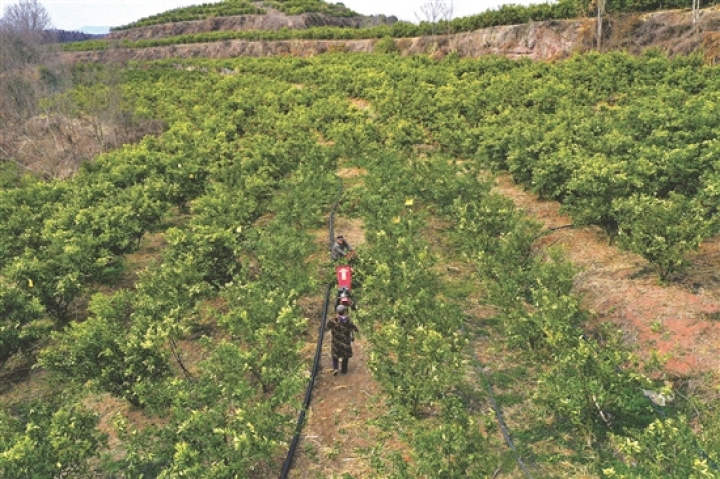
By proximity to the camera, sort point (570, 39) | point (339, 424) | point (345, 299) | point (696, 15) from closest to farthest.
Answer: point (339, 424)
point (345, 299)
point (696, 15)
point (570, 39)

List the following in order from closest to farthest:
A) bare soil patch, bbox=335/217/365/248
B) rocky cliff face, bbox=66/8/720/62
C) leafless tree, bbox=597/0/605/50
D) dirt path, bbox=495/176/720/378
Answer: dirt path, bbox=495/176/720/378 → bare soil patch, bbox=335/217/365/248 → rocky cliff face, bbox=66/8/720/62 → leafless tree, bbox=597/0/605/50

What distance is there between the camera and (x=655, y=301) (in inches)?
427

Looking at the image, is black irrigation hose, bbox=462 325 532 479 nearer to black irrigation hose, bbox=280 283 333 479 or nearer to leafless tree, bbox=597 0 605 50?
black irrigation hose, bbox=280 283 333 479

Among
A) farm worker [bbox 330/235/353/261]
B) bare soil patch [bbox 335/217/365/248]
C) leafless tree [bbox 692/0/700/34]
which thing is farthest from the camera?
leafless tree [bbox 692/0/700/34]

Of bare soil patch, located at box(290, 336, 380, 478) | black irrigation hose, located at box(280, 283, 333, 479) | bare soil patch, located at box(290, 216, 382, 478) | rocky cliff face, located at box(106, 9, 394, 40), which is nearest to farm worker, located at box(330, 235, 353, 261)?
black irrigation hose, located at box(280, 283, 333, 479)

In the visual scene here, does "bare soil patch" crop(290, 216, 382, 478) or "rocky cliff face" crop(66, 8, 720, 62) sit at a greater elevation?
"rocky cliff face" crop(66, 8, 720, 62)

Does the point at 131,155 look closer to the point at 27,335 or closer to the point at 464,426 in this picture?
the point at 27,335

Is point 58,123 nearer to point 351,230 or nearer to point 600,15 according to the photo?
point 351,230

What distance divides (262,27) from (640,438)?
311ft

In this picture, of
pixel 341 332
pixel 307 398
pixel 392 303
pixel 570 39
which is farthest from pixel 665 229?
pixel 570 39

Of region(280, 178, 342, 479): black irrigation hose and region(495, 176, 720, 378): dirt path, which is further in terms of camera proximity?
region(495, 176, 720, 378): dirt path

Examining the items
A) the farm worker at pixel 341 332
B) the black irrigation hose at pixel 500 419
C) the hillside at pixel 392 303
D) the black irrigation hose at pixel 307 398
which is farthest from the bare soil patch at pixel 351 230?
the black irrigation hose at pixel 500 419

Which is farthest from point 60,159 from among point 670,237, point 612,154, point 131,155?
point 670,237

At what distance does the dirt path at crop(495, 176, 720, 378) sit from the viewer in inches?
365
